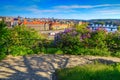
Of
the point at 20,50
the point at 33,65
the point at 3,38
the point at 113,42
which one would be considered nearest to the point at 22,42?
the point at 20,50

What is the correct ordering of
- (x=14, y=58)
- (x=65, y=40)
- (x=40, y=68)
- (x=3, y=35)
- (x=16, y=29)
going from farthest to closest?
1. (x=16, y=29)
2. (x=65, y=40)
3. (x=3, y=35)
4. (x=14, y=58)
5. (x=40, y=68)

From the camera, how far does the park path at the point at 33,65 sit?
25.6ft

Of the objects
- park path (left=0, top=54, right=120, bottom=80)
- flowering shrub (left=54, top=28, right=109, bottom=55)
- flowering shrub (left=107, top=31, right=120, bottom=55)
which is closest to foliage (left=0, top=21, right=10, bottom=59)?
park path (left=0, top=54, right=120, bottom=80)

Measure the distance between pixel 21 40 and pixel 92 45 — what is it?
3.54 m

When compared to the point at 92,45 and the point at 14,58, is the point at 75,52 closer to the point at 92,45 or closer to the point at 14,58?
the point at 92,45

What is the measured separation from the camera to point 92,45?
42.2 feet

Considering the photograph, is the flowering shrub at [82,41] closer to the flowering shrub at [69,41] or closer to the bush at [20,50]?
the flowering shrub at [69,41]

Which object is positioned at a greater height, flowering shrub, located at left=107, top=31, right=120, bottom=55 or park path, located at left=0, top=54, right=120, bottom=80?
flowering shrub, located at left=107, top=31, right=120, bottom=55

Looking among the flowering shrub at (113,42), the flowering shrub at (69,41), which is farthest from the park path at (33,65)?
the flowering shrub at (113,42)

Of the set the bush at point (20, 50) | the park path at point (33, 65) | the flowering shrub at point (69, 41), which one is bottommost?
the park path at point (33, 65)

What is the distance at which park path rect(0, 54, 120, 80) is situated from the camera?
7.81m

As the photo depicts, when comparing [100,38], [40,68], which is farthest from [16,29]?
[40,68]

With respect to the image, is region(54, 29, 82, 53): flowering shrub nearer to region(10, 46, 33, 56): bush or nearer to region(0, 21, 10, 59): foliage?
region(10, 46, 33, 56): bush

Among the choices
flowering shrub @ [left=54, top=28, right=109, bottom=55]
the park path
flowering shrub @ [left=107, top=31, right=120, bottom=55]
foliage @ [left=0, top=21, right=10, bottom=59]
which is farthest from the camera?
flowering shrub @ [left=107, top=31, right=120, bottom=55]
